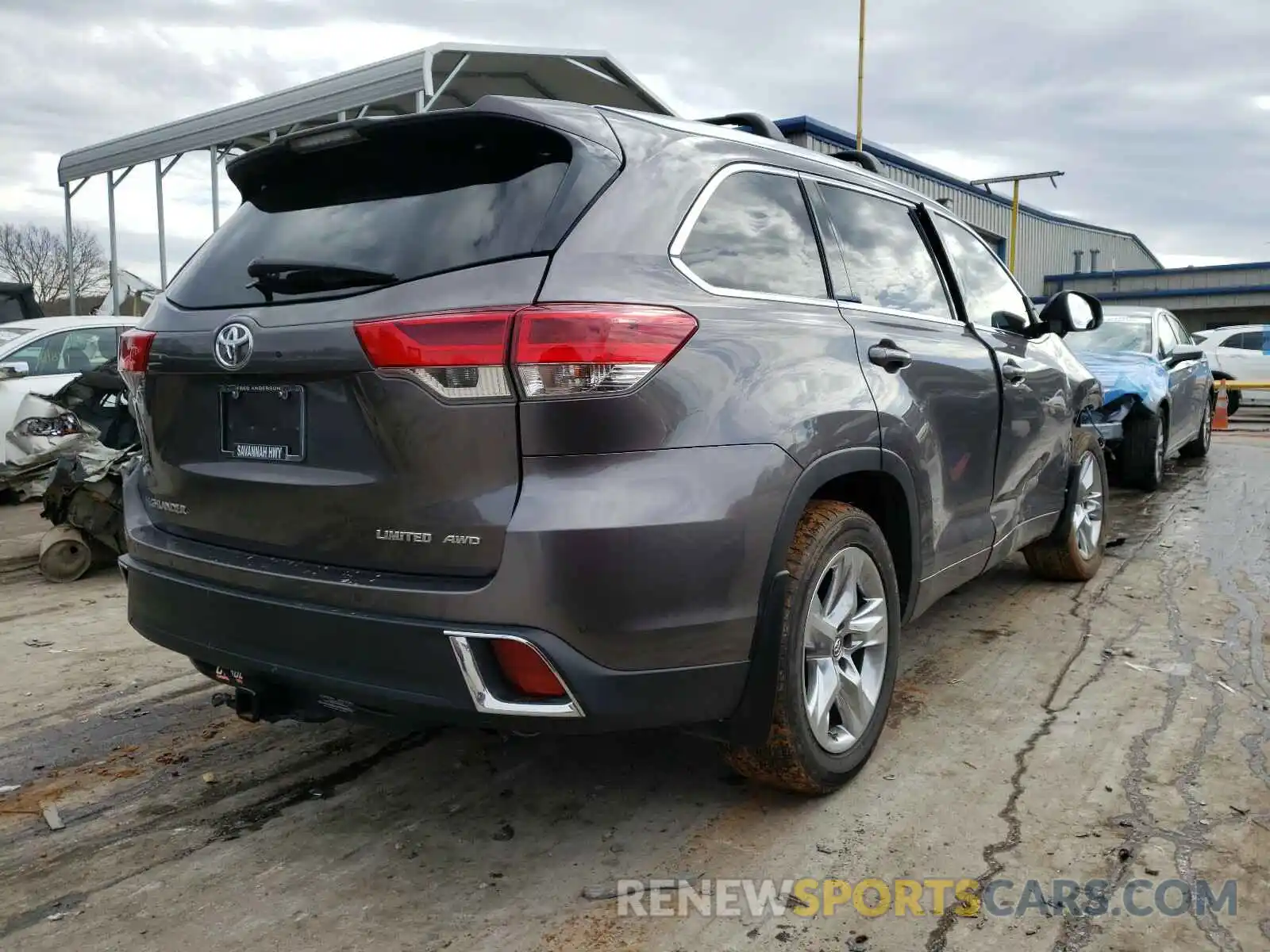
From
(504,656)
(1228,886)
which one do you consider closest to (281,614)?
(504,656)

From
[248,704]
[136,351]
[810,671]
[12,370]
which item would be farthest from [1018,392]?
[12,370]

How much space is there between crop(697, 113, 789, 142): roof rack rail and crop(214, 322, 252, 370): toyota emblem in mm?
1663

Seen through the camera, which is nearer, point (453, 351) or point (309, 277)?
point (453, 351)

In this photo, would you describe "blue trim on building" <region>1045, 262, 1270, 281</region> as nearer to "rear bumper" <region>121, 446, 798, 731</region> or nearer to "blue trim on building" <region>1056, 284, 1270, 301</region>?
"blue trim on building" <region>1056, 284, 1270, 301</region>

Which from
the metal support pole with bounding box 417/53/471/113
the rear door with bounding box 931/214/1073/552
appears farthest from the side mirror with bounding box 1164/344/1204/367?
the metal support pole with bounding box 417/53/471/113

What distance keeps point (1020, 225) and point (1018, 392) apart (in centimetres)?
3784

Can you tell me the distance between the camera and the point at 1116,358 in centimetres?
888

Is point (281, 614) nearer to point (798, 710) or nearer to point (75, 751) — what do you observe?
point (798, 710)

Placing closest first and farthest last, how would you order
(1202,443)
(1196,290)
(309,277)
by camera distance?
(309,277)
(1202,443)
(1196,290)

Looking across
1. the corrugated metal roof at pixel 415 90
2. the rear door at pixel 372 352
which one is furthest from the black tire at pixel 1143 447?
the rear door at pixel 372 352

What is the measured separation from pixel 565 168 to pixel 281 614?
126 centimetres

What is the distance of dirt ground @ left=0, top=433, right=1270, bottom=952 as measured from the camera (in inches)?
93.8

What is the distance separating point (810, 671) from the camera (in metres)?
2.85

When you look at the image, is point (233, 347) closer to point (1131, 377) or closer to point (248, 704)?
point (248, 704)
